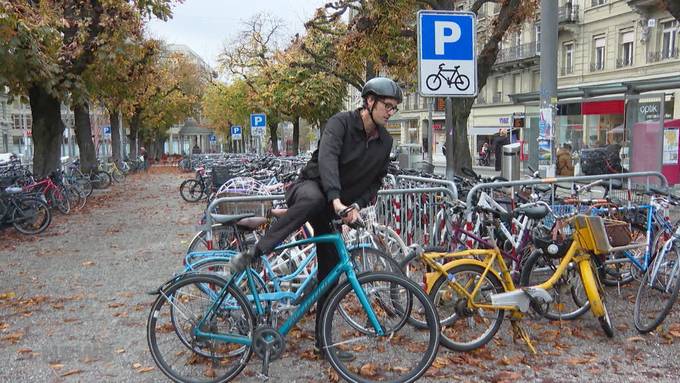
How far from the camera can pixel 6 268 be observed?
308 inches

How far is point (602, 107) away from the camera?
687 inches

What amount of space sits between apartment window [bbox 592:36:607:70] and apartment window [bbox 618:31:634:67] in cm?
176

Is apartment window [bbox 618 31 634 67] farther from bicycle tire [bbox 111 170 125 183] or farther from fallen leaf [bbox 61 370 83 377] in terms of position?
fallen leaf [bbox 61 370 83 377]

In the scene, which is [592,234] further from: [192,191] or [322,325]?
[192,191]

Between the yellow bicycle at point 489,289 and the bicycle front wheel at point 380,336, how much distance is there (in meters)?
0.51

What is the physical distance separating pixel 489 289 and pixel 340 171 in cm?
141

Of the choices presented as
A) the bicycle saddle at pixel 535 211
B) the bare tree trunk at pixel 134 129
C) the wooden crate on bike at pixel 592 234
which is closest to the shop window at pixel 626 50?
the bare tree trunk at pixel 134 129

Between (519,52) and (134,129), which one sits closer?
(134,129)

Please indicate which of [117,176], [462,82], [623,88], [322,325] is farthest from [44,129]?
[623,88]

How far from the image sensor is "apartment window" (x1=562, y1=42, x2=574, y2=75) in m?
37.7

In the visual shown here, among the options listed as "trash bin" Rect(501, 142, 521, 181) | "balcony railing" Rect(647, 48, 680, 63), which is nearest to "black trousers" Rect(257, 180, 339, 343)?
"trash bin" Rect(501, 142, 521, 181)

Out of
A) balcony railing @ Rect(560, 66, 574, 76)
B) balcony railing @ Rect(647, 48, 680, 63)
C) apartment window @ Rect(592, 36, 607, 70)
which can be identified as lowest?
balcony railing @ Rect(647, 48, 680, 63)

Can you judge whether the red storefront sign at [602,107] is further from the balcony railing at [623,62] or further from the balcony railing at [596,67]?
the balcony railing at [596,67]


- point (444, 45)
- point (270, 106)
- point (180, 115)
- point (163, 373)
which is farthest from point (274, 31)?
point (163, 373)
